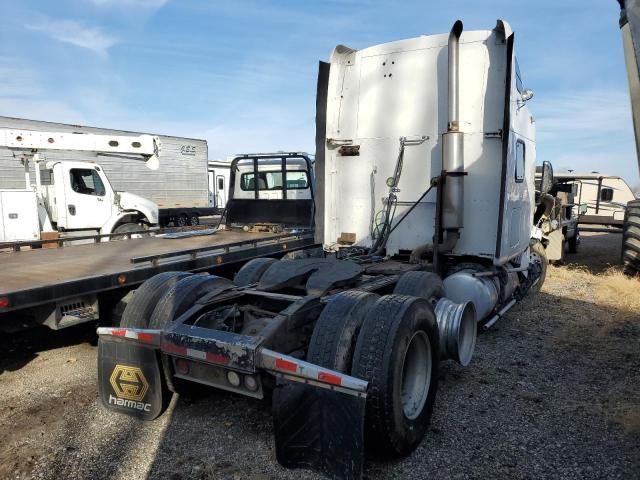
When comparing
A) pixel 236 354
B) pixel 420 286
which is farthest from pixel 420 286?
pixel 236 354

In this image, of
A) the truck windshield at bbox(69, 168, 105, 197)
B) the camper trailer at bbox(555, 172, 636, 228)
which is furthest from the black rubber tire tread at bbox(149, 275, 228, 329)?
the camper trailer at bbox(555, 172, 636, 228)

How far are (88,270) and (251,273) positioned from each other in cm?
168

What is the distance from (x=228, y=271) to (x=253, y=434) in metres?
3.11

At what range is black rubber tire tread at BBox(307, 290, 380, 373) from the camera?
10.1 feet

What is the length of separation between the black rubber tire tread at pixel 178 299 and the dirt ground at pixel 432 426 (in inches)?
31.0

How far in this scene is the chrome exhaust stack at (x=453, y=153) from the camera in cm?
535

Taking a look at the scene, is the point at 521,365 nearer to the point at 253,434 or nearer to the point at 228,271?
the point at 253,434

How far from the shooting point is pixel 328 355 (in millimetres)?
3072

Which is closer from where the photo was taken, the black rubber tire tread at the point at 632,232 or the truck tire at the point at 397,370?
the truck tire at the point at 397,370

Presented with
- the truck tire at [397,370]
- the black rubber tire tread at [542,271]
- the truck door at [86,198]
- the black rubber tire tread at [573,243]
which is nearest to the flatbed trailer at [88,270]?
the truck tire at [397,370]

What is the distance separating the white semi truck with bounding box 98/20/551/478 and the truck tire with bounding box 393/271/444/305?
0.7 inches

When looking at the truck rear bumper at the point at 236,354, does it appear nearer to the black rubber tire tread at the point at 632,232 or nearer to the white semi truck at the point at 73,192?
the white semi truck at the point at 73,192

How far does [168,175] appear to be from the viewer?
1905 centimetres

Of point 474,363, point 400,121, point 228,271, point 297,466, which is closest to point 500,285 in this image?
point 474,363
